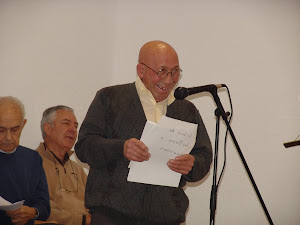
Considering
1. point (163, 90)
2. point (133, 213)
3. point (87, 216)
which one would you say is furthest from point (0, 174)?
point (163, 90)

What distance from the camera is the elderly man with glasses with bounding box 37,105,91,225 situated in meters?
2.88

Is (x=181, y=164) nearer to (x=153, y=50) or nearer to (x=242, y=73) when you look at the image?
(x=153, y=50)

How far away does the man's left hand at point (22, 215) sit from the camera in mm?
2579

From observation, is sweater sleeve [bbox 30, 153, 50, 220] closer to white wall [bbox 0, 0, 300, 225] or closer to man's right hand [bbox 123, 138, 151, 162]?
man's right hand [bbox 123, 138, 151, 162]

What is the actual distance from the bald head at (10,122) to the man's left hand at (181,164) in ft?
3.42

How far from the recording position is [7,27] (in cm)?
296

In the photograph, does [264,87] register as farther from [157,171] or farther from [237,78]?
[157,171]

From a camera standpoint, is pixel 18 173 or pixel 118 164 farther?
pixel 18 173

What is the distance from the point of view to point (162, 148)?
2.26 meters

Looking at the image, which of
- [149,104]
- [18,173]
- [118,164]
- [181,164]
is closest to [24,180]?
[18,173]

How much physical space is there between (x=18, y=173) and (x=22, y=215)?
9.9 inches

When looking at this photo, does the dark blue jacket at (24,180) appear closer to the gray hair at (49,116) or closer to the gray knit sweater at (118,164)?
the gray hair at (49,116)

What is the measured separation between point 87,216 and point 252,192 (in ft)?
4.65

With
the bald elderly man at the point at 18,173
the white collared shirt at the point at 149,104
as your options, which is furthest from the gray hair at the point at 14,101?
the white collared shirt at the point at 149,104
